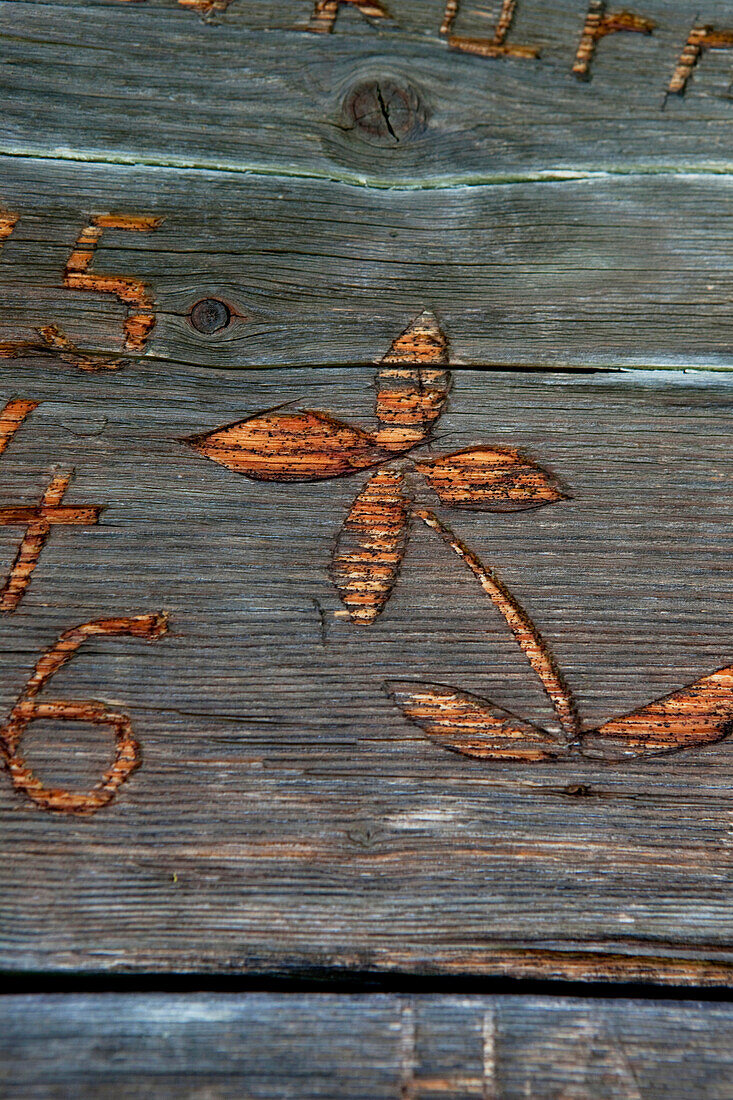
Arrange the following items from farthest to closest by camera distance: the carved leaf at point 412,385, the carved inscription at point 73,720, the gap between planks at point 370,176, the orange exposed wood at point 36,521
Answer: the gap between planks at point 370,176 < the carved leaf at point 412,385 < the orange exposed wood at point 36,521 < the carved inscription at point 73,720

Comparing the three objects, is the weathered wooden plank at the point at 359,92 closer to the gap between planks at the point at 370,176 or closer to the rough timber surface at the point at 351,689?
the gap between planks at the point at 370,176

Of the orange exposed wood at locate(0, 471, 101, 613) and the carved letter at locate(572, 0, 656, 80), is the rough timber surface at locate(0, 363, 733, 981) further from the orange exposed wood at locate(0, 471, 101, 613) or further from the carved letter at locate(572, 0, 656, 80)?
the carved letter at locate(572, 0, 656, 80)

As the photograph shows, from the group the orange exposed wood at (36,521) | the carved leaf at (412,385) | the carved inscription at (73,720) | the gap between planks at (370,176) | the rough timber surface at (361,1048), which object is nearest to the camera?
the rough timber surface at (361,1048)

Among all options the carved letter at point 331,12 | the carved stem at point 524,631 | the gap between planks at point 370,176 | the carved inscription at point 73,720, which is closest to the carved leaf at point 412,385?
the carved stem at point 524,631

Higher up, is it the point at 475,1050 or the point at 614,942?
the point at 614,942

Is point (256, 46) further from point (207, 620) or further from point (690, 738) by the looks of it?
point (690, 738)

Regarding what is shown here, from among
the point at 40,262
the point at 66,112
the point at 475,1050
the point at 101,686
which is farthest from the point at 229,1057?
the point at 66,112
